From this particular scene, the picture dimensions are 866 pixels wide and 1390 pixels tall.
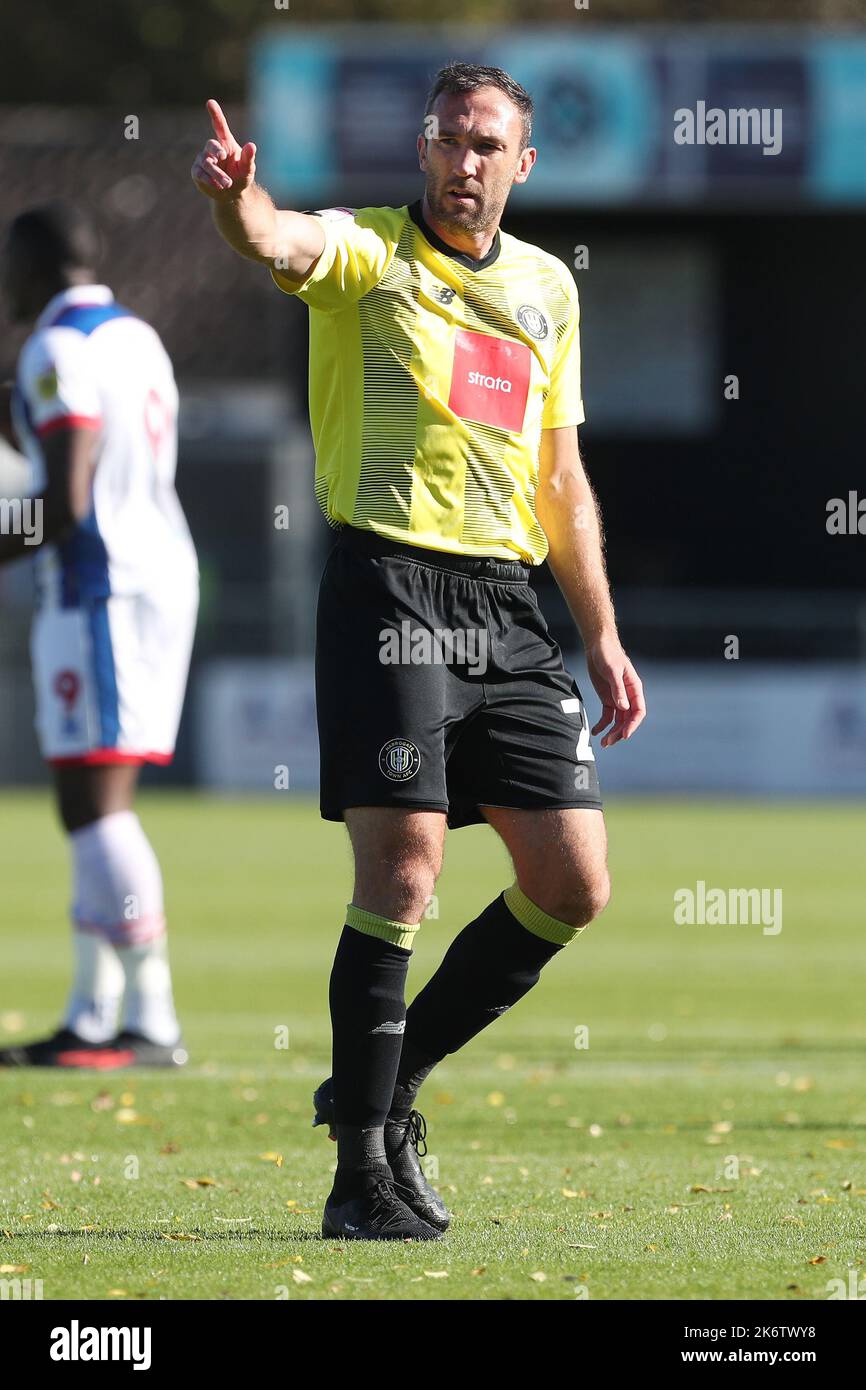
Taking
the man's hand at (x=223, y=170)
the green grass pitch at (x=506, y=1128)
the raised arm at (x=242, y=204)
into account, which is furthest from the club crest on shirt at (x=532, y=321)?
the green grass pitch at (x=506, y=1128)

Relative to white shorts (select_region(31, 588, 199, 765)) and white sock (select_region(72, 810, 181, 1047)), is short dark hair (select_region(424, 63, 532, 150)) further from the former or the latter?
white sock (select_region(72, 810, 181, 1047))

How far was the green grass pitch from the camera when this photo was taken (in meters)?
4.75

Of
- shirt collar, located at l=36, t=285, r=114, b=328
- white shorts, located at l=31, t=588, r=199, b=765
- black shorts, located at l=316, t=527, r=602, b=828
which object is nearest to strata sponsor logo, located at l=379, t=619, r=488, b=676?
black shorts, located at l=316, t=527, r=602, b=828

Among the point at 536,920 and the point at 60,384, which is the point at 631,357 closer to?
the point at 60,384

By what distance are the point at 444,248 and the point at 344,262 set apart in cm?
31

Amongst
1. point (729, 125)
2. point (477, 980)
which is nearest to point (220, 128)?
point (477, 980)

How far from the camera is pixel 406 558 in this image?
5.10 m

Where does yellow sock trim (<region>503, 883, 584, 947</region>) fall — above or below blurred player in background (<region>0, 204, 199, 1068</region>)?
below

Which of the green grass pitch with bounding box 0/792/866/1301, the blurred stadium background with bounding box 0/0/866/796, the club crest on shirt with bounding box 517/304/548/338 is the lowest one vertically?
the green grass pitch with bounding box 0/792/866/1301

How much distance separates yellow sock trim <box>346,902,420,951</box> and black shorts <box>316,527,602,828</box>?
22cm

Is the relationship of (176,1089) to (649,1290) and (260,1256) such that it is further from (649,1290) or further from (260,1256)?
(649,1290)

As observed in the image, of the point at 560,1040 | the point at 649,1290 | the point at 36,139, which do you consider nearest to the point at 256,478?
the point at 36,139
